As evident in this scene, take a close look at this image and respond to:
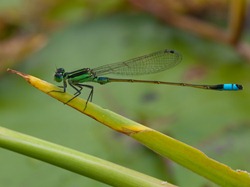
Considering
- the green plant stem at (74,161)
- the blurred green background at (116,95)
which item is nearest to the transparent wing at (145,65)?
the blurred green background at (116,95)

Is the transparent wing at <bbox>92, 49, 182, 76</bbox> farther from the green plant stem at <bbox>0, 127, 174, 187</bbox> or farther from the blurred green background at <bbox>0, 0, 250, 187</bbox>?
the green plant stem at <bbox>0, 127, 174, 187</bbox>

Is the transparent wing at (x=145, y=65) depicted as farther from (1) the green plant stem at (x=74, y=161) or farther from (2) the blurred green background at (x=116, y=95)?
(1) the green plant stem at (x=74, y=161)

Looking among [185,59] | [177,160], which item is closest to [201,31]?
[185,59]

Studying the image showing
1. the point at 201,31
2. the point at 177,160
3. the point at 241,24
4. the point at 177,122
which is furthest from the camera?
the point at 201,31

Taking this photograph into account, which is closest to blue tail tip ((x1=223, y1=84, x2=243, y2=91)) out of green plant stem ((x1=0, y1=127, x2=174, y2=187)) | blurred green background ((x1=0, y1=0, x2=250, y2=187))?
blurred green background ((x1=0, y1=0, x2=250, y2=187))

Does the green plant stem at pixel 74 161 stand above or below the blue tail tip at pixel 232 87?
below

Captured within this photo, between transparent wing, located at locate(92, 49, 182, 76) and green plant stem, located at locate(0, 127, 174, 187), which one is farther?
transparent wing, located at locate(92, 49, 182, 76)

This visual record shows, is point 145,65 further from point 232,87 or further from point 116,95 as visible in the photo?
point 232,87

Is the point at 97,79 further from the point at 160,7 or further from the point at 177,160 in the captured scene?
the point at 177,160
